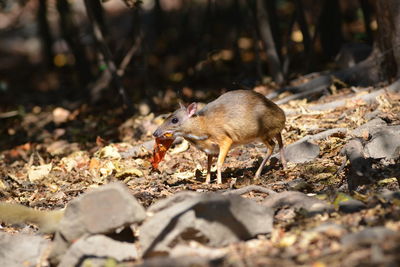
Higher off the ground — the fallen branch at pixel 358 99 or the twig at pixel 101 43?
the twig at pixel 101 43

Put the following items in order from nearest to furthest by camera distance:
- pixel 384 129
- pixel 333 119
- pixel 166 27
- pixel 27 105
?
pixel 384 129, pixel 333 119, pixel 27 105, pixel 166 27

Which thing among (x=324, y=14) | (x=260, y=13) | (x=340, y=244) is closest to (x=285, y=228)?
(x=340, y=244)

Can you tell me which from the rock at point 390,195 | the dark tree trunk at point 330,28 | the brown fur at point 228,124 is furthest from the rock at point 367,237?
the dark tree trunk at point 330,28

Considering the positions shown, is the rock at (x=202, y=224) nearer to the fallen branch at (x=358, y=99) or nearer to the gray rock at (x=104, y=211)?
the gray rock at (x=104, y=211)

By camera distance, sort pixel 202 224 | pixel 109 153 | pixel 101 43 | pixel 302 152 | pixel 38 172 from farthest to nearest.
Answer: pixel 101 43
pixel 109 153
pixel 38 172
pixel 302 152
pixel 202 224

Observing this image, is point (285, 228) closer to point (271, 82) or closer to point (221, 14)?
point (271, 82)

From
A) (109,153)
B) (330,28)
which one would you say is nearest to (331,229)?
(109,153)

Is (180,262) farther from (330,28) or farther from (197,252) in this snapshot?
(330,28)
